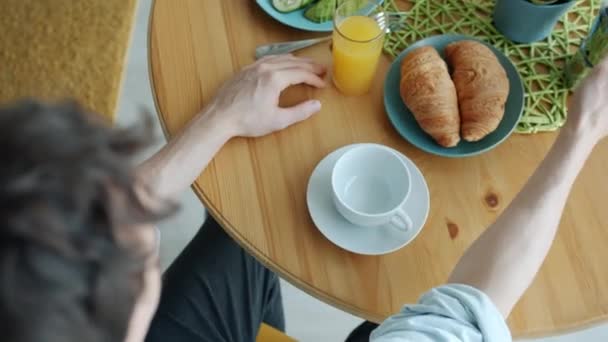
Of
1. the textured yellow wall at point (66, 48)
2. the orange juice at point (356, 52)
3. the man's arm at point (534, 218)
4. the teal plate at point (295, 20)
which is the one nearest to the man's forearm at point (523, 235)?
the man's arm at point (534, 218)

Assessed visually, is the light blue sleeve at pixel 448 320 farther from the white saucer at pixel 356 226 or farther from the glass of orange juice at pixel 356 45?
the glass of orange juice at pixel 356 45

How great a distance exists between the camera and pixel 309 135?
875 millimetres

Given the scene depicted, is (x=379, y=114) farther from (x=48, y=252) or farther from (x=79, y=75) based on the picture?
(x=79, y=75)

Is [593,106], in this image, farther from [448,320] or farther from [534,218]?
[448,320]

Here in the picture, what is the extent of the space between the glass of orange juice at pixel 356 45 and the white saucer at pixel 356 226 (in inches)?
5.0

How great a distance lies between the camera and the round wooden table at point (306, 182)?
775 mm

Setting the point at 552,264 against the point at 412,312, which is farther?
the point at 552,264

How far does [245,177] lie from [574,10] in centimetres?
57

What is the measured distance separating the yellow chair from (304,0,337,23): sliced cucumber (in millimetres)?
482

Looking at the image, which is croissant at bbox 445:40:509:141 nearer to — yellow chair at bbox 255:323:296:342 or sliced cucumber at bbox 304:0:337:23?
sliced cucumber at bbox 304:0:337:23

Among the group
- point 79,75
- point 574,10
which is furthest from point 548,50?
point 79,75

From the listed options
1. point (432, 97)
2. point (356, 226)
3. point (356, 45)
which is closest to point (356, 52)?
point (356, 45)

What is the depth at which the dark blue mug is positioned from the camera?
2.88 feet

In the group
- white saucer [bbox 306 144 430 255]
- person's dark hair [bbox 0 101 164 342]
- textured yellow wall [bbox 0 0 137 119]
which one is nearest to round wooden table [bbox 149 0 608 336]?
white saucer [bbox 306 144 430 255]
